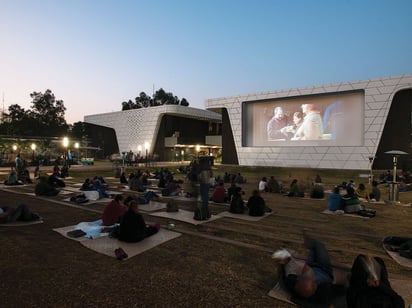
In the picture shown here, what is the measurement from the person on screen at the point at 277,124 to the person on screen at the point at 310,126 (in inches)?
75.2

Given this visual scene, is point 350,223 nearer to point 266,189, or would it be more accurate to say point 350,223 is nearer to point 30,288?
point 266,189

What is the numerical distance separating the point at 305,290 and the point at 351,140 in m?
27.2

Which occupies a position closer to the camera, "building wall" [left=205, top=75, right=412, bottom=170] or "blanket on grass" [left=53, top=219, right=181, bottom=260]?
"blanket on grass" [left=53, top=219, right=181, bottom=260]

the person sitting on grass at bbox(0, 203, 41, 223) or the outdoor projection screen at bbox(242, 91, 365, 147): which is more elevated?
the outdoor projection screen at bbox(242, 91, 365, 147)

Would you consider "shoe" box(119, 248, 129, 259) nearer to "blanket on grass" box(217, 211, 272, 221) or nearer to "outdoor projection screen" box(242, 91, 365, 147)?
"blanket on grass" box(217, 211, 272, 221)

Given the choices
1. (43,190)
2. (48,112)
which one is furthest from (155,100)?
(43,190)

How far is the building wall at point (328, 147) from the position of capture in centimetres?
2447

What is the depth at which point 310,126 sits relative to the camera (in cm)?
2806

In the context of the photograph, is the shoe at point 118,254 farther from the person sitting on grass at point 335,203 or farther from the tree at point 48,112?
the tree at point 48,112

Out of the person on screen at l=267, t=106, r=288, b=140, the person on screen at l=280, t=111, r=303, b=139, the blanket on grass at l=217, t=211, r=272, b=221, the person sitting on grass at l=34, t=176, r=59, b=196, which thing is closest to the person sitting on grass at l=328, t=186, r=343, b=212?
the blanket on grass at l=217, t=211, r=272, b=221

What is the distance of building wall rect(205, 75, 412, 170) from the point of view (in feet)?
80.3

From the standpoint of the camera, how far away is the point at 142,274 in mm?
4125

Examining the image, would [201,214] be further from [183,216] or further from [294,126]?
[294,126]

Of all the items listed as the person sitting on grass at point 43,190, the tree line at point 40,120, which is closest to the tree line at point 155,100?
the tree line at point 40,120
